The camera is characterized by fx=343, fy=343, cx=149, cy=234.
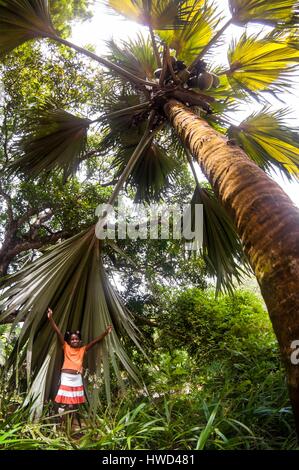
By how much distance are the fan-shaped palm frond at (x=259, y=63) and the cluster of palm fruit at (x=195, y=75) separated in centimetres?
62

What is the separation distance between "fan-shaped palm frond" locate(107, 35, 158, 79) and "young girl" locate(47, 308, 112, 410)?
3.83 m

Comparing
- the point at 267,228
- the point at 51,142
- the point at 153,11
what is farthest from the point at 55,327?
the point at 153,11

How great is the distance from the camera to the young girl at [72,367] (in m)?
2.65

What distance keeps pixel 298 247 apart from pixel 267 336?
4.01m

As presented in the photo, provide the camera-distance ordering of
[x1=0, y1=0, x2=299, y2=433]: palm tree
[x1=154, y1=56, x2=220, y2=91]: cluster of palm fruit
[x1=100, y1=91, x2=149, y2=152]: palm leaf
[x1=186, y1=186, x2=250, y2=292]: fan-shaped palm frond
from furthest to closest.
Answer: [x1=100, y1=91, x2=149, y2=152]: palm leaf, [x1=186, y1=186, x2=250, y2=292]: fan-shaped palm frond, [x1=154, y1=56, x2=220, y2=91]: cluster of palm fruit, [x1=0, y1=0, x2=299, y2=433]: palm tree

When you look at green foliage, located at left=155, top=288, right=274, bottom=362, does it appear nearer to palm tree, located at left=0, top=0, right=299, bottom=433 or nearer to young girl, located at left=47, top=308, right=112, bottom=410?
palm tree, located at left=0, top=0, right=299, bottom=433

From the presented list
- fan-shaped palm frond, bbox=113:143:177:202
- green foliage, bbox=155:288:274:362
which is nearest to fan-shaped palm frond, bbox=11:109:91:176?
fan-shaped palm frond, bbox=113:143:177:202

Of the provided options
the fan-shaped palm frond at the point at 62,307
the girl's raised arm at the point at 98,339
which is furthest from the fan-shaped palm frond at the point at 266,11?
the girl's raised arm at the point at 98,339

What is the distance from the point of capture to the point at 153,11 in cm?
390

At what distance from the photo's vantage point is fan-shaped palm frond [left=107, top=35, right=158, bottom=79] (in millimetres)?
5090

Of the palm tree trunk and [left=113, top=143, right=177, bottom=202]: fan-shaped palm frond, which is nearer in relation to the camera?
the palm tree trunk

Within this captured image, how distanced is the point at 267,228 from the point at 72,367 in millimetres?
1973

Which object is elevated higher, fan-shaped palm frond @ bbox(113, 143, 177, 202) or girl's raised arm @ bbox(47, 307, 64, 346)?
fan-shaped palm frond @ bbox(113, 143, 177, 202)

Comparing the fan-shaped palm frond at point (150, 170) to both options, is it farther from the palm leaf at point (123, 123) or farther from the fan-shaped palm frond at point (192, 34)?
the fan-shaped palm frond at point (192, 34)
